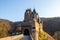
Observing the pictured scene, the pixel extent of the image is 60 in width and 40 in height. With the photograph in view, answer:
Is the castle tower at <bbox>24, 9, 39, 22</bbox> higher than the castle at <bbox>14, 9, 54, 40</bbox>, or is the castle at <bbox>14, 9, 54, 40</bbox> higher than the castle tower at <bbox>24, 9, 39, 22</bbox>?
the castle tower at <bbox>24, 9, 39, 22</bbox>

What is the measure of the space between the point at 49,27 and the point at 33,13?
76.1 feet

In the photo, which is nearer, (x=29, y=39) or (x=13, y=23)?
(x=29, y=39)

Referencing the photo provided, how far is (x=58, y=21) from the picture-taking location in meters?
73.9

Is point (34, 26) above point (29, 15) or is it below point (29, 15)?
below

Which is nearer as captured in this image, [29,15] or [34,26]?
[34,26]

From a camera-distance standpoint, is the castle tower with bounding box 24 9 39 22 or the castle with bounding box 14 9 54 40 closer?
the castle with bounding box 14 9 54 40

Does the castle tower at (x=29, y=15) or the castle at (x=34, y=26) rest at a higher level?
the castle tower at (x=29, y=15)

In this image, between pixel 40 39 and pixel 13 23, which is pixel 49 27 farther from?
pixel 40 39

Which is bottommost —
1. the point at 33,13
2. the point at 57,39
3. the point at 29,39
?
the point at 57,39

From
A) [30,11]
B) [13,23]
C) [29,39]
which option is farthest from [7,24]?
[29,39]

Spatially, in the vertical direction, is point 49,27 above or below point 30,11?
below

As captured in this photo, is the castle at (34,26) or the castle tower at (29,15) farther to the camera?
the castle tower at (29,15)

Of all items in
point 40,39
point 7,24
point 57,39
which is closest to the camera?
point 40,39

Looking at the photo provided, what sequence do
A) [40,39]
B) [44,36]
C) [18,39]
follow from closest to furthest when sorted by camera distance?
1. [18,39]
2. [40,39]
3. [44,36]
